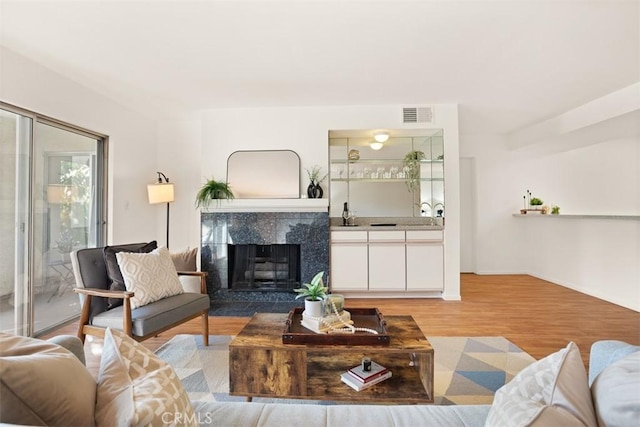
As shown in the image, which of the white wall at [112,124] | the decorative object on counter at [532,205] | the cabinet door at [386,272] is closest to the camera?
the white wall at [112,124]

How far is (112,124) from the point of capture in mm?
3855

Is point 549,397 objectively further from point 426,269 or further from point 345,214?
point 345,214

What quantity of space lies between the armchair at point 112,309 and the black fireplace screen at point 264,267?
171 cm

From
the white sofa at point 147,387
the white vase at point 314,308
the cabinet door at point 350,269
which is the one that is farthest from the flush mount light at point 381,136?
the white sofa at point 147,387

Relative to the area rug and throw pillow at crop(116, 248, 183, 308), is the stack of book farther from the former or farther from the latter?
throw pillow at crop(116, 248, 183, 308)

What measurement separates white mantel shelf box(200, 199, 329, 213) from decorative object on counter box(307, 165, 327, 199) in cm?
13

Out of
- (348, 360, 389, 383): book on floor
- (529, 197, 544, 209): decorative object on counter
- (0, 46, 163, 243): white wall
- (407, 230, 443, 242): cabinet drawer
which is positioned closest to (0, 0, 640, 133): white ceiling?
(0, 46, 163, 243): white wall

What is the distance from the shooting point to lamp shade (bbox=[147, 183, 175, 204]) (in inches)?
164

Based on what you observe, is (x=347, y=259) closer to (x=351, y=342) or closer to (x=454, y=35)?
(x=351, y=342)

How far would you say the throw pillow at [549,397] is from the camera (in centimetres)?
67

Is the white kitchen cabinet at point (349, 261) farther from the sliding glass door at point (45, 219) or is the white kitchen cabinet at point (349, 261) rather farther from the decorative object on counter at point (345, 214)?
the sliding glass door at point (45, 219)

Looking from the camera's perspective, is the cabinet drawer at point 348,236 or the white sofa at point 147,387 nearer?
the white sofa at point 147,387

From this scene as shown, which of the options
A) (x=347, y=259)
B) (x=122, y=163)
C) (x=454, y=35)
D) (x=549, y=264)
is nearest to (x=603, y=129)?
(x=549, y=264)

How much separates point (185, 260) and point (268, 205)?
3.99ft
